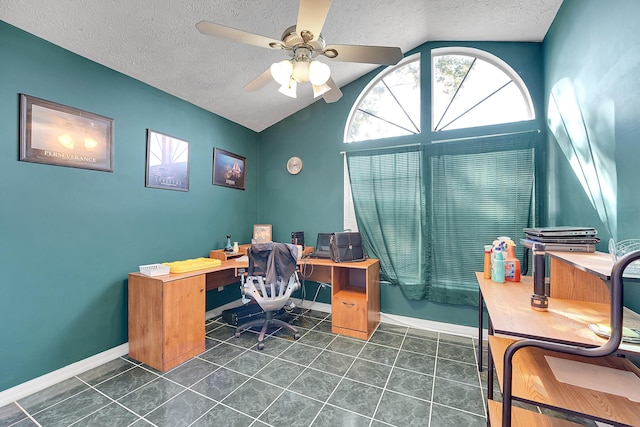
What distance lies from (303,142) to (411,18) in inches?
73.6

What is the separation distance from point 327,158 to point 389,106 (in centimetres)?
101

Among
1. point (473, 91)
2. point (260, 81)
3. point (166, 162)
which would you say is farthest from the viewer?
point (473, 91)

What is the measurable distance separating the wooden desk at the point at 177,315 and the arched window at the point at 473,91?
196cm

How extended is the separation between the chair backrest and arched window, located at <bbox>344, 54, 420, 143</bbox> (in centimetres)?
180

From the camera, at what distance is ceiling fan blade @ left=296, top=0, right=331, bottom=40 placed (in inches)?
50.1

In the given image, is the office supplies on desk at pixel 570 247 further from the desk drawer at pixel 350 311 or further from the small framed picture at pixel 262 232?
the small framed picture at pixel 262 232

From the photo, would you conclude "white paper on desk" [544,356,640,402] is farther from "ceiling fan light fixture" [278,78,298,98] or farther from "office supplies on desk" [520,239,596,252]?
"ceiling fan light fixture" [278,78,298,98]

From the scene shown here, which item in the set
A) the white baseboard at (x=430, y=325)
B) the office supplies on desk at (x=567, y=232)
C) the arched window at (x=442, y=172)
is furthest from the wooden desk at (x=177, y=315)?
the office supplies on desk at (x=567, y=232)

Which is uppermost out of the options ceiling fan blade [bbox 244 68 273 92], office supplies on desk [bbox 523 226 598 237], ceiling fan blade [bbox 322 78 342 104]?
ceiling fan blade [bbox 244 68 273 92]

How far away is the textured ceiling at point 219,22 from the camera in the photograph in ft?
6.04

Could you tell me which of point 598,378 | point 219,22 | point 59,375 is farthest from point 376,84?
point 59,375

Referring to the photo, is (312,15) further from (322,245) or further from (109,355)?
(109,355)

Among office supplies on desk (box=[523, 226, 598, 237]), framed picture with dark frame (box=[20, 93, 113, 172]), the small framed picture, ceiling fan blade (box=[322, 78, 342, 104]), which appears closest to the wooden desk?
the small framed picture

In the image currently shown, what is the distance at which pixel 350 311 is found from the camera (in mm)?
2818
